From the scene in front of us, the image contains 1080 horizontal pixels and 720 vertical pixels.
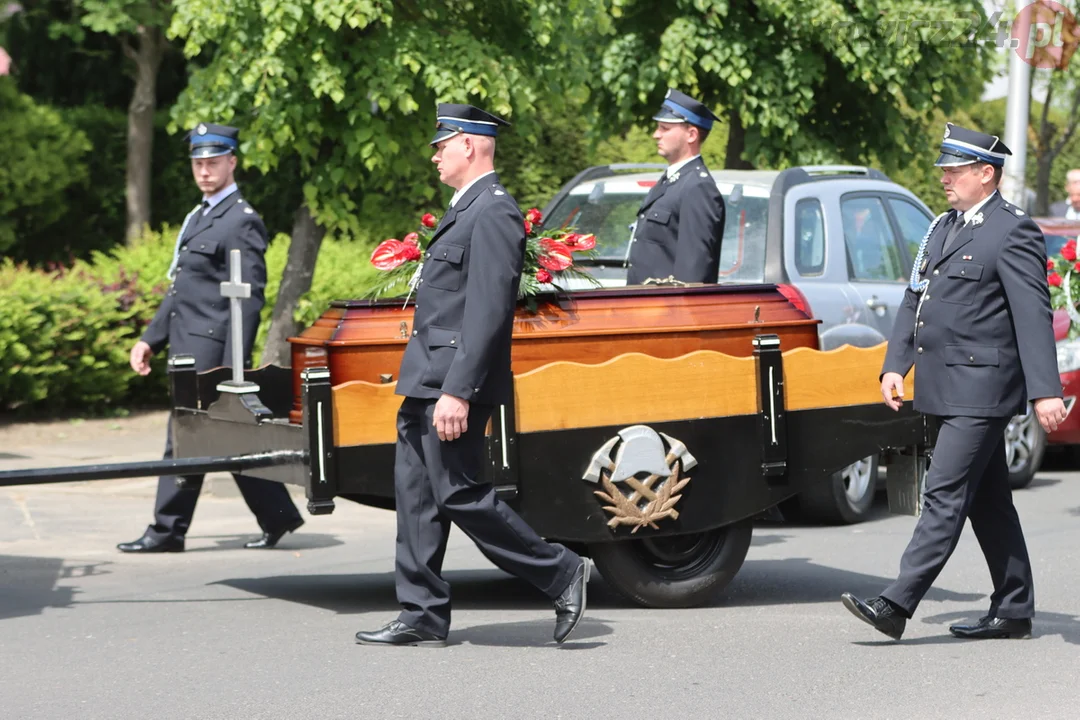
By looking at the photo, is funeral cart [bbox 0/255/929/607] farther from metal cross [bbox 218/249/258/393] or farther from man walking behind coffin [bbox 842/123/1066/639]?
man walking behind coffin [bbox 842/123/1066/639]

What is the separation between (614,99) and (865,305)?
7011 millimetres

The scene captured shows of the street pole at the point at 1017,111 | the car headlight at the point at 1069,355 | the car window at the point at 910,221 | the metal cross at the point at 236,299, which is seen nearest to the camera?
the metal cross at the point at 236,299

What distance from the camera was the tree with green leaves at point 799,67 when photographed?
604 inches

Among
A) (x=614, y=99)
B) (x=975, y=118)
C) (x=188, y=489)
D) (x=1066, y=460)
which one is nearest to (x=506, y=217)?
(x=188, y=489)

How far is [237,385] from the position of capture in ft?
23.7

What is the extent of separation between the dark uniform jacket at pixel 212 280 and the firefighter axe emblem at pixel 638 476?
243 cm

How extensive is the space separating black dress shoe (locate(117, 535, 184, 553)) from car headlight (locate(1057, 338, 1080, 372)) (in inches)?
251

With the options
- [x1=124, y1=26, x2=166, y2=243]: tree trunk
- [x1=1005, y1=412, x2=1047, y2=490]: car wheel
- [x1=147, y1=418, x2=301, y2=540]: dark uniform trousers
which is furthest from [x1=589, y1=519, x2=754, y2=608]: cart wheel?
[x1=124, y1=26, x2=166, y2=243]: tree trunk

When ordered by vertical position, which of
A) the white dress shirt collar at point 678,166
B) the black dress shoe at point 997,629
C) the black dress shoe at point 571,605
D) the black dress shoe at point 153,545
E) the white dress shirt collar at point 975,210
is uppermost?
the white dress shirt collar at point 678,166

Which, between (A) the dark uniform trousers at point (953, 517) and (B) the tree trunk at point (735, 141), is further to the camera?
(B) the tree trunk at point (735, 141)

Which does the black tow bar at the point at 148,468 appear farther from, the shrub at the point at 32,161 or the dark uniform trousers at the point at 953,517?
the shrub at the point at 32,161

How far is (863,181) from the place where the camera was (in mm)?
10508

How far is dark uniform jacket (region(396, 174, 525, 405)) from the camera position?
582 centimetres

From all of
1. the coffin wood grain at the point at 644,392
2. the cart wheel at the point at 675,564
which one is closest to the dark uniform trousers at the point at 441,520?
the coffin wood grain at the point at 644,392
